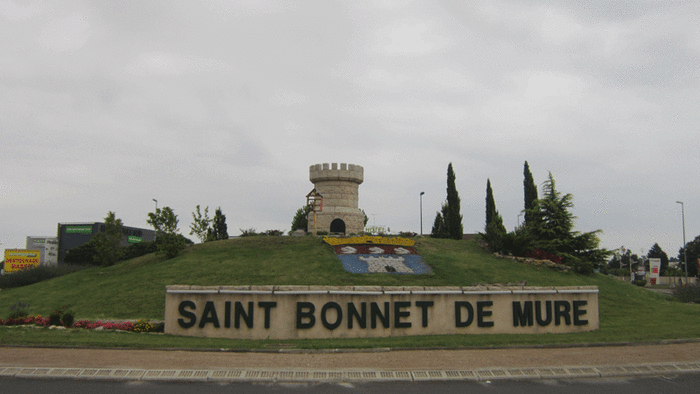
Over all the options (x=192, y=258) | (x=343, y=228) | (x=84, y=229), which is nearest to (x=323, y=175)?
(x=343, y=228)

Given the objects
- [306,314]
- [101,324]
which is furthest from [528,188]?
[101,324]

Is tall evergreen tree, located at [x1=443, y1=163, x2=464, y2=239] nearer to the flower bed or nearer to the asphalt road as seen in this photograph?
the flower bed

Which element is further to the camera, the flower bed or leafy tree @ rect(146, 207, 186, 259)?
leafy tree @ rect(146, 207, 186, 259)

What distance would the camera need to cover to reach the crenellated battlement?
137 feet

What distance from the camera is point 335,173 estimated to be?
41.7 meters

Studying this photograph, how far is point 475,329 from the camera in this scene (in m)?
16.2

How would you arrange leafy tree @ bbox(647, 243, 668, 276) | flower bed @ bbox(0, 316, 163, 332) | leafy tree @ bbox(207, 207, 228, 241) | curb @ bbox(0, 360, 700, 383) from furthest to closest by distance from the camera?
leafy tree @ bbox(647, 243, 668, 276)
leafy tree @ bbox(207, 207, 228, 241)
flower bed @ bbox(0, 316, 163, 332)
curb @ bbox(0, 360, 700, 383)

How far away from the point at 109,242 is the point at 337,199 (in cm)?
1871

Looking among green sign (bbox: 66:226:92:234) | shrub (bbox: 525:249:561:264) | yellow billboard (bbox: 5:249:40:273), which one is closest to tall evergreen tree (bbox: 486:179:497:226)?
shrub (bbox: 525:249:561:264)

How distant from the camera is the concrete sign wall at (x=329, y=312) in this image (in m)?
15.3

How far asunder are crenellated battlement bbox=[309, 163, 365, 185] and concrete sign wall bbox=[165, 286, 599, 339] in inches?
1039

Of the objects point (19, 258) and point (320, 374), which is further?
point (19, 258)

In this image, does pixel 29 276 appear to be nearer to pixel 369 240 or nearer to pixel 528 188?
pixel 369 240

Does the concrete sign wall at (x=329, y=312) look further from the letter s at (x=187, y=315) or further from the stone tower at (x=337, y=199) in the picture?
the stone tower at (x=337, y=199)
